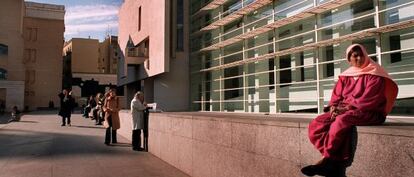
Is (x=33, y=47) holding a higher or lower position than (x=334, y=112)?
higher

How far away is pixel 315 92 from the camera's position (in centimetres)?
1530

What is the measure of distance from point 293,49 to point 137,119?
773cm

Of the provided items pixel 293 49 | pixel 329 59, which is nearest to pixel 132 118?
pixel 293 49

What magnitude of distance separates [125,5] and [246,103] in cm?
2466

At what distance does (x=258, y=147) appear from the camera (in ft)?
17.9

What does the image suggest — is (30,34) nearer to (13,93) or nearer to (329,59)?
(13,93)

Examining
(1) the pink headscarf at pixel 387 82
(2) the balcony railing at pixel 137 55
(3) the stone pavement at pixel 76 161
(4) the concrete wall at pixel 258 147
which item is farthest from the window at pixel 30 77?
(1) the pink headscarf at pixel 387 82

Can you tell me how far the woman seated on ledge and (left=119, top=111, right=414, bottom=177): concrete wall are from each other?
0.48ft

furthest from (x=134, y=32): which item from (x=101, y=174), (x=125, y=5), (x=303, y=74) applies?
(x=101, y=174)

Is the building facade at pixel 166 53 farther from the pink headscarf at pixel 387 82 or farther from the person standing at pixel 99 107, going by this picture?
the pink headscarf at pixel 387 82

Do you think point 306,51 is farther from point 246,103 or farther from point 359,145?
point 359,145

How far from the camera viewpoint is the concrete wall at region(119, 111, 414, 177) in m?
3.35

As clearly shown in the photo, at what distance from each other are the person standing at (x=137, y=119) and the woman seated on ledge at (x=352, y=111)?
788 cm

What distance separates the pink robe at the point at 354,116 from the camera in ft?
11.5
